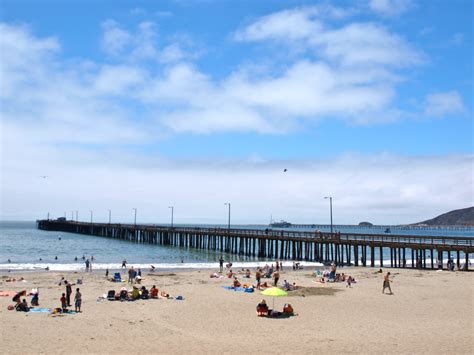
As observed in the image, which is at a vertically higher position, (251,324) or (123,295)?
(123,295)

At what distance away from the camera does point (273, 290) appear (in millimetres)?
15820

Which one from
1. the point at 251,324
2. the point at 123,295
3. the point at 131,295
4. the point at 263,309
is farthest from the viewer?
the point at 131,295

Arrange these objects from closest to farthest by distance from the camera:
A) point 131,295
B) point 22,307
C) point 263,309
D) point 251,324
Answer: point 251,324 → point 263,309 → point 22,307 → point 131,295

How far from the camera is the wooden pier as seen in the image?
33.6 metres

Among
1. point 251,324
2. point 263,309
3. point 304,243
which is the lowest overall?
point 304,243

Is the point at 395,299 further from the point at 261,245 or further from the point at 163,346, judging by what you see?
the point at 261,245

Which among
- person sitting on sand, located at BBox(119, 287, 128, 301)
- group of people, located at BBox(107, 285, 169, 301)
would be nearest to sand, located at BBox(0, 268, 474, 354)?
group of people, located at BBox(107, 285, 169, 301)

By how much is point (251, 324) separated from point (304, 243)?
5071 centimetres

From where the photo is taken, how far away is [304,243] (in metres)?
64.4

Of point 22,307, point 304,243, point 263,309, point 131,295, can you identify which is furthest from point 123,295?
point 304,243

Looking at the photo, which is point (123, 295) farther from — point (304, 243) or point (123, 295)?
point (304, 243)

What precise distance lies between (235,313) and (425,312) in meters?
6.90

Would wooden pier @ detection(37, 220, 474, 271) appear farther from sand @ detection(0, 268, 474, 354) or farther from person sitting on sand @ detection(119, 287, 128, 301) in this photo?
person sitting on sand @ detection(119, 287, 128, 301)

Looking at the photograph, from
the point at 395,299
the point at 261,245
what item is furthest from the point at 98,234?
the point at 395,299
